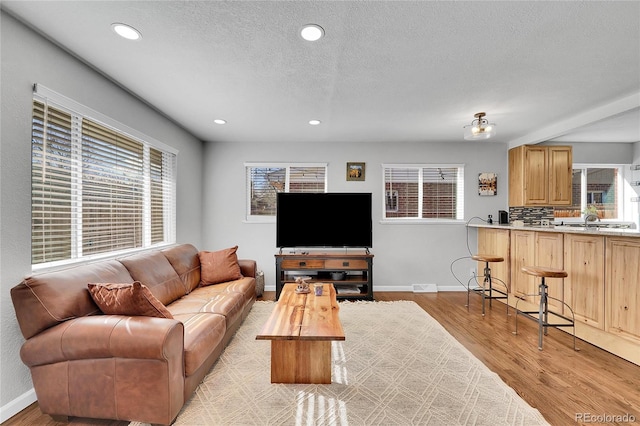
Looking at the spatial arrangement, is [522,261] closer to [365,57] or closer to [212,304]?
[365,57]

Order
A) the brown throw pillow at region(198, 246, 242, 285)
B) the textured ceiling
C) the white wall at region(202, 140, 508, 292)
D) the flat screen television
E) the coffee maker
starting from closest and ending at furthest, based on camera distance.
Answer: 1. the textured ceiling
2. the brown throw pillow at region(198, 246, 242, 285)
3. the flat screen television
4. the coffee maker
5. the white wall at region(202, 140, 508, 292)

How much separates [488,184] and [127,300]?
500 cm

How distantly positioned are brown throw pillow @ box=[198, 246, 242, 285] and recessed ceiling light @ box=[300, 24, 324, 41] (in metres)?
2.48

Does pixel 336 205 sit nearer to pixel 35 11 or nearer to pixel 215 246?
pixel 215 246

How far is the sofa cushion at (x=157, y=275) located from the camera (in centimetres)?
229

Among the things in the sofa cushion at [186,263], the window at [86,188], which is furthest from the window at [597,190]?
the window at [86,188]

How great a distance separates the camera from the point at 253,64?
83.0 inches

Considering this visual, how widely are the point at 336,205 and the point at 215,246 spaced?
84.3 inches

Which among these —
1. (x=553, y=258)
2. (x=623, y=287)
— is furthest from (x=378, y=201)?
(x=623, y=287)

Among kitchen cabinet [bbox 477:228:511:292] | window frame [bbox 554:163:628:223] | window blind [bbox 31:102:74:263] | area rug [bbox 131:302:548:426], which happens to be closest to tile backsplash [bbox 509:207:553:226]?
window frame [bbox 554:163:628:223]

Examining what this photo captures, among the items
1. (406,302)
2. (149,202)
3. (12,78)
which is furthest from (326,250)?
(12,78)

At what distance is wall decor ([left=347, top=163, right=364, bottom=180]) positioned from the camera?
14.4 feet

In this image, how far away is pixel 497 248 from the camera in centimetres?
392

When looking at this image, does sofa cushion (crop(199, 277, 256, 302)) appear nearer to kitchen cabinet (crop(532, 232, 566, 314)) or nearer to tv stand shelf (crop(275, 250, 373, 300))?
tv stand shelf (crop(275, 250, 373, 300))
